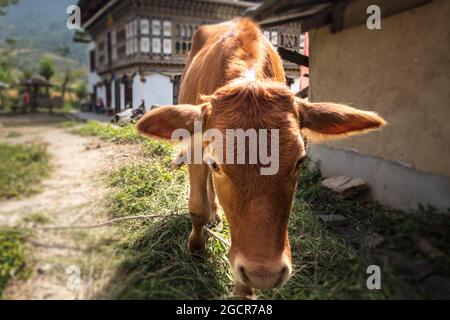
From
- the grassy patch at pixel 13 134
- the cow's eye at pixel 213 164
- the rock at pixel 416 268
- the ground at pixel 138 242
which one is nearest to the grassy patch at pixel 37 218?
the ground at pixel 138 242

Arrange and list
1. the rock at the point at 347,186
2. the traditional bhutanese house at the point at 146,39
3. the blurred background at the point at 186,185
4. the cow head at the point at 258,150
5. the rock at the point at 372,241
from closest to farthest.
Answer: the blurred background at the point at 186,185 → the cow head at the point at 258,150 → the rock at the point at 372,241 → the rock at the point at 347,186 → the traditional bhutanese house at the point at 146,39

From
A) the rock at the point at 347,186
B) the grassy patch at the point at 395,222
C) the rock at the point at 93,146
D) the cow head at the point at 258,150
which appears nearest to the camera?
the grassy patch at the point at 395,222

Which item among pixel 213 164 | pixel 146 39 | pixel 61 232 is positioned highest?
pixel 146 39

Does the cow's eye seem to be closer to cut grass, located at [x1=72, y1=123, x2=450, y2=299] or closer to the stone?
cut grass, located at [x1=72, y1=123, x2=450, y2=299]

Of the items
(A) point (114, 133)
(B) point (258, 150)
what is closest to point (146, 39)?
(A) point (114, 133)

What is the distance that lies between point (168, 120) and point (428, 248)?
A: 1425 mm

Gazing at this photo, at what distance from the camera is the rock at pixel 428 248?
1.61m

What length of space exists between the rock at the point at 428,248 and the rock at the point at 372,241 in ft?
0.93

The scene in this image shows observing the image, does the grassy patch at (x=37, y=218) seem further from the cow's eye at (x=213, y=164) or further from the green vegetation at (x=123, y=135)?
the cow's eye at (x=213, y=164)

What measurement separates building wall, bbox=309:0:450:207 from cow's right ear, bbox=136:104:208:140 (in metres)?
1.57

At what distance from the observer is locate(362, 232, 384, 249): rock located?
1.91m

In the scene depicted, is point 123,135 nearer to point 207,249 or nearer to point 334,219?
point 207,249

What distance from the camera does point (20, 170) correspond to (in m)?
1.57

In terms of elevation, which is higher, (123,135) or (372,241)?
(123,135)
